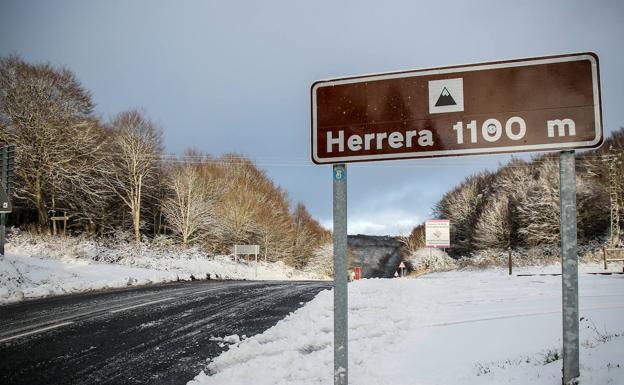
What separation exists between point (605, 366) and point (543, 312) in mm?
4539

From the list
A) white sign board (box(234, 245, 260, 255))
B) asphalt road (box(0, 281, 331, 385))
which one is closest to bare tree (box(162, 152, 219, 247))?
white sign board (box(234, 245, 260, 255))

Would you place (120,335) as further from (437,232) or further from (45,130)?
(45,130)

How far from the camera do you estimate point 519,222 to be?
44.3 m

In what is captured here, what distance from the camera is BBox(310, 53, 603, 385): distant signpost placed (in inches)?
88.4

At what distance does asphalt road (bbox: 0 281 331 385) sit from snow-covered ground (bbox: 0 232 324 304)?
2.65 meters

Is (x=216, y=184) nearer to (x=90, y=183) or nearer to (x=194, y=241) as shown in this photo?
(x=194, y=241)

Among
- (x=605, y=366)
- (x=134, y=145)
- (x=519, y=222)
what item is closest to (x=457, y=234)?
(x=519, y=222)

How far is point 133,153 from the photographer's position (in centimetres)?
3278

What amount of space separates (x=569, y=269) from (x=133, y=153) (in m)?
34.9

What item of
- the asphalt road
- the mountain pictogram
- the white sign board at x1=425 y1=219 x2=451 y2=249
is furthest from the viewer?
the white sign board at x1=425 y1=219 x2=451 y2=249

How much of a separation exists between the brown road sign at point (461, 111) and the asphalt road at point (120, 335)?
3414 millimetres

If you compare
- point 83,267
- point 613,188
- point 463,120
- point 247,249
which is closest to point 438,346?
point 463,120

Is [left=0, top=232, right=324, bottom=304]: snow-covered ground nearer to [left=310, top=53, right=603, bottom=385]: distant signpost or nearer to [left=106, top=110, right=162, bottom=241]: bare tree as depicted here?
[left=106, top=110, right=162, bottom=241]: bare tree

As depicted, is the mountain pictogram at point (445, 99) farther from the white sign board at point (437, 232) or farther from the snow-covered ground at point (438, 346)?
the white sign board at point (437, 232)
